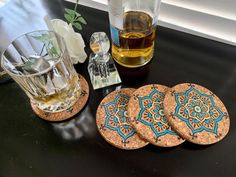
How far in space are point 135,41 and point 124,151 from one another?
8.7 inches

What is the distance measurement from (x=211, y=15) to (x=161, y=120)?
11.4 inches

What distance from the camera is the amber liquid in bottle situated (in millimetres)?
454

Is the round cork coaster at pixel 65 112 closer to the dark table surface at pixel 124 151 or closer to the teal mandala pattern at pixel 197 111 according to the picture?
the dark table surface at pixel 124 151

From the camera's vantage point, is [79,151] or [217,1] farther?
[217,1]

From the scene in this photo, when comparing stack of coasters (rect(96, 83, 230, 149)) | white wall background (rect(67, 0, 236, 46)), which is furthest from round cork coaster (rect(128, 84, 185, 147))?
white wall background (rect(67, 0, 236, 46))

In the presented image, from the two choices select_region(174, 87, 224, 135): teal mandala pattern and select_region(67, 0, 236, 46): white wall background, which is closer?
select_region(174, 87, 224, 135): teal mandala pattern

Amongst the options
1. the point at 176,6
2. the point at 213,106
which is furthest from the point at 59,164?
the point at 176,6

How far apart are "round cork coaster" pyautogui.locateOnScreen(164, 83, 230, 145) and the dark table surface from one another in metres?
0.02

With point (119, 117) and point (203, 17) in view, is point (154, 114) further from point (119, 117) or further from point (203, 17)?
point (203, 17)

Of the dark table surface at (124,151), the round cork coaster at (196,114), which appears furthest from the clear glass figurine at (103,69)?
the round cork coaster at (196,114)

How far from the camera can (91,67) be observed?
0.48 metres

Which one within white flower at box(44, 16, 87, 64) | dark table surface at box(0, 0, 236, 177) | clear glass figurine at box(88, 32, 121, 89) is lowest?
dark table surface at box(0, 0, 236, 177)

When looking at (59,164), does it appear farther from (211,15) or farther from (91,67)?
(211,15)

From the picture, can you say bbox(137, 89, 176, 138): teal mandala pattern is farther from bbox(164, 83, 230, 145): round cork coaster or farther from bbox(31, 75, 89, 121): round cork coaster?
bbox(31, 75, 89, 121): round cork coaster
